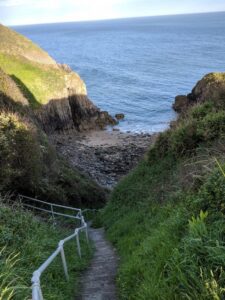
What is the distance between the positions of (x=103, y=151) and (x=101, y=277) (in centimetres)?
3173

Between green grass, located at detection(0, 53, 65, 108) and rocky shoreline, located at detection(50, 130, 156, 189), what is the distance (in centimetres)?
465

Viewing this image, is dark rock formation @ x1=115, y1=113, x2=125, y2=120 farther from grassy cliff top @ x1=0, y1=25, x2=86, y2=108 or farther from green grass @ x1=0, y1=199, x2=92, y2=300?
green grass @ x1=0, y1=199, x2=92, y2=300

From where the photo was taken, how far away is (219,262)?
16.7 feet

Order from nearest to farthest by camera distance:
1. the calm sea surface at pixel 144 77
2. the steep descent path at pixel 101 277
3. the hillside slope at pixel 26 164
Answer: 1. the steep descent path at pixel 101 277
2. the hillside slope at pixel 26 164
3. the calm sea surface at pixel 144 77

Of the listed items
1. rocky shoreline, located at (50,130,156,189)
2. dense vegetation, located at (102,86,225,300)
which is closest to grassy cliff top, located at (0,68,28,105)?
rocky shoreline, located at (50,130,156,189)

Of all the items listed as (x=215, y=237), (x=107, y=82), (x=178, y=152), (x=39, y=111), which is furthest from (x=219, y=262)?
(x=107, y=82)

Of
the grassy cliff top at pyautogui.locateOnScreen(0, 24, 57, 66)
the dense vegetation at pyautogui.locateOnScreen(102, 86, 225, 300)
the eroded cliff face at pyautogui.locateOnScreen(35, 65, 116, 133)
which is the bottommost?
the eroded cliff face at pyautogui.locateOnScreen(35, 65, 116, 133)

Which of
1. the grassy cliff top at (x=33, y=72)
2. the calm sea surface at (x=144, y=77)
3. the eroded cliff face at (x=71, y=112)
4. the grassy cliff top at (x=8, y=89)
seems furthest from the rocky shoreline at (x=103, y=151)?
the grassy cliff top at (x=8, y=89)

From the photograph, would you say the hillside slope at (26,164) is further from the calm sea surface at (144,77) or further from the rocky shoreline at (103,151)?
the calm sea surface at (144,77)

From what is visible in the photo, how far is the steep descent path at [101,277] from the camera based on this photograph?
7.06 meters

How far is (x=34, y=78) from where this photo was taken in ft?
153

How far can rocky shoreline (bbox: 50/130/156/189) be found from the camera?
33875 mm

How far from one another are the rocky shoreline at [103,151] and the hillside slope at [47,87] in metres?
2.08

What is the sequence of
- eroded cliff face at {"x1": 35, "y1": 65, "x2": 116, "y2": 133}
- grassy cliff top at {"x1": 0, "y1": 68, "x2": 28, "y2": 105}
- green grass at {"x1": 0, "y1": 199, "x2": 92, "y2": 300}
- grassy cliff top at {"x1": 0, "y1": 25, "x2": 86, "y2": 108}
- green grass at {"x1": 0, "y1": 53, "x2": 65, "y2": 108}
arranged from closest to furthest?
1. green grass at {"x1": 0, "y1": 199, "x2": 92, "y2": 300}
2. grassy cliff top at {"x1": 0, "y1": 68, "x2": 28, "y2": 105}
3. green grass at {"x1": 0, "y1": 53, "x2": 65, "y2": 108}
4. eroded cliff face at {"x1": 35, "y1": 65, "x2": 116, "y2": 133}
5. grassy cliff top at {"x1": 0, "y1": 25, "x2": 86, "y2": 108}
